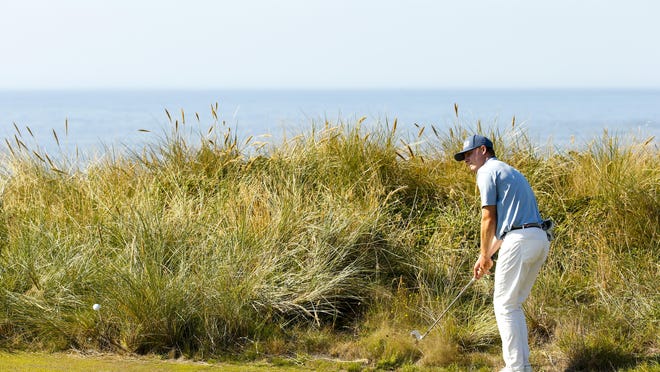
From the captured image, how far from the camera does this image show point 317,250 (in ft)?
31.0

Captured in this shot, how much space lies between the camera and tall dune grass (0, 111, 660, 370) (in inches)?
335

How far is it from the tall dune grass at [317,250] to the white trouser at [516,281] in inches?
28.9

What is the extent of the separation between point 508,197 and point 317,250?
8.56 feet

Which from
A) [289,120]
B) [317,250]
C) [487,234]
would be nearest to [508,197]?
[487,234]

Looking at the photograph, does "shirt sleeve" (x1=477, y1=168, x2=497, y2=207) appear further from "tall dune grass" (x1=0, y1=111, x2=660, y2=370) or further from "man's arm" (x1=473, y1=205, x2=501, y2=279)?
"tall dune grass" (x1=0, y1=111, x2=660, y2=370)

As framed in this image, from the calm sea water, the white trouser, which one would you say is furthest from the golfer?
the calm sea water

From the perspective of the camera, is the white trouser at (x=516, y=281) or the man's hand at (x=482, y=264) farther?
the man's hand at (x=482, y=264)

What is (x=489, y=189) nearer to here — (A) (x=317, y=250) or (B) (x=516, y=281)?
(B) (x=516, y=281)

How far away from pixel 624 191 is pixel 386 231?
280cm

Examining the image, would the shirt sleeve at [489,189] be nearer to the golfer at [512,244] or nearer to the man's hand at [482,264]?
the golfer at [512,244]

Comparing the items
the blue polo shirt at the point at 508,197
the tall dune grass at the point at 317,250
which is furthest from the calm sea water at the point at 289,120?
the blue polo shirt at the point at 508,197

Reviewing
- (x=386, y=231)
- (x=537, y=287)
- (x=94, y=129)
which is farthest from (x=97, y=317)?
(x=94, y=129)

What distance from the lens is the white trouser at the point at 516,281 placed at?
7379 millimetres

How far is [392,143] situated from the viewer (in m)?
11.9
